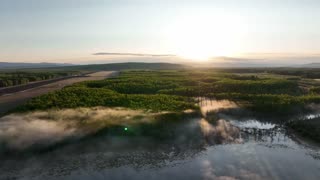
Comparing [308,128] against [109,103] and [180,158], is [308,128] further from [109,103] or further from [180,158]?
[109,103]

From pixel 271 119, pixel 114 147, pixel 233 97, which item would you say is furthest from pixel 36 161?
pixel 233 97

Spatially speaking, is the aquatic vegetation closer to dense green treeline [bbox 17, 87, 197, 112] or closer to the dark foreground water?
Answer: the dark foreground water

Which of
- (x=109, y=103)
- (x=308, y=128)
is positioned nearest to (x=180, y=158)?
(x=308, y=128)

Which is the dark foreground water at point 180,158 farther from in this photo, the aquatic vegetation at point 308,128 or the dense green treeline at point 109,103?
the dense green treeline at point 109,103

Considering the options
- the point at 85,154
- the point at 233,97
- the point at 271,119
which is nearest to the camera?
the point at 85,154

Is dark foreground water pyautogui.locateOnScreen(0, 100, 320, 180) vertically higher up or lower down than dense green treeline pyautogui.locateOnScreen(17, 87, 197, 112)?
lower down

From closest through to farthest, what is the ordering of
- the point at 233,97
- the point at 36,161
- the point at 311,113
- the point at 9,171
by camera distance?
the point at 9,171 → the point at 36,161 → the point at 311,113 → the point at 233,97

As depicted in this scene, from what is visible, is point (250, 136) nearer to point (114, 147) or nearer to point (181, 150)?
point (181, 150)

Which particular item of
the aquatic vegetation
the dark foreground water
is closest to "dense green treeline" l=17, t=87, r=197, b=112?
the dark foreground water

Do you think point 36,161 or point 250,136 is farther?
point 250,136
